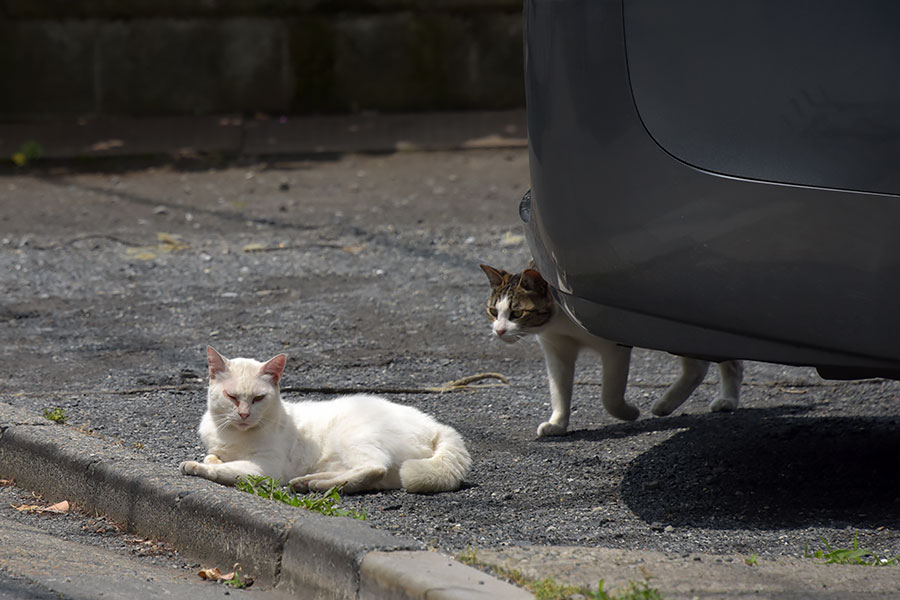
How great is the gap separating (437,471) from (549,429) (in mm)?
841

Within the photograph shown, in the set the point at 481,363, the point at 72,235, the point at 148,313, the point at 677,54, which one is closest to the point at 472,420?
the point at 481,363

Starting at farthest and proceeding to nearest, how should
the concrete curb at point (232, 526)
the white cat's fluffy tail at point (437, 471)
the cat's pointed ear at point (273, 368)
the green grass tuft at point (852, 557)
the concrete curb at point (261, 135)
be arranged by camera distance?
the concrete curb at point (261, 135), the cat's pointed ear at point (273, 368), the white cat's fluffy tail at point (437, 471), the green grass tuft at point (852, 557), the concrete curb at point (232, 526)

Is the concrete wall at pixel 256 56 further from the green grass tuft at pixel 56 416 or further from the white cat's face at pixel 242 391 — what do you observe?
the white cat's face at pixel 242 391

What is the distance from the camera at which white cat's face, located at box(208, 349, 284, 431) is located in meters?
3.81

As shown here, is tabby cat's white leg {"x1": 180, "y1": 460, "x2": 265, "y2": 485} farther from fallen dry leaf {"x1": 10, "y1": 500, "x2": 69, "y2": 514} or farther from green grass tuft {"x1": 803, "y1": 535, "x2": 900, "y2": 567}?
green grass tuft {"x1": 803, "y1": 535, "x2": 900, "y2": 567}

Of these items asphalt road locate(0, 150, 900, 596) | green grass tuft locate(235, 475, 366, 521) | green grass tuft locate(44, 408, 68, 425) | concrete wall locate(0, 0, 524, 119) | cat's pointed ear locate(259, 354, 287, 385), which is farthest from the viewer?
concrete wall locate(0, 0, 524, 119)

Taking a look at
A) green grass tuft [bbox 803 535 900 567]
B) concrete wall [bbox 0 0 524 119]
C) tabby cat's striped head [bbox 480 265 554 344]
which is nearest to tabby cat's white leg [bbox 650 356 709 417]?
tabby cat's striped head [bbox 480 265 554 344]

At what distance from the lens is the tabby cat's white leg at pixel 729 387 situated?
15.9 ft

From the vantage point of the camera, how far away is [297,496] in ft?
11.9

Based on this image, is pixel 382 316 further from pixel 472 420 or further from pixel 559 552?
pixel 559 552

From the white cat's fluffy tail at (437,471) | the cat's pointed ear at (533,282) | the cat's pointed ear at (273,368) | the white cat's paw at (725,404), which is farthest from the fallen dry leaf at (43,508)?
the white cat's paw at (725,404)

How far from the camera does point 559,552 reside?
292cm

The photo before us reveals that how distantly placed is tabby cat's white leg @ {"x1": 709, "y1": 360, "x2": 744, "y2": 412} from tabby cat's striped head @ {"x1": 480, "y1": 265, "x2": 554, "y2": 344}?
2.71 feet

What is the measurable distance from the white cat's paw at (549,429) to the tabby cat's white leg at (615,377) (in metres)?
0.23
